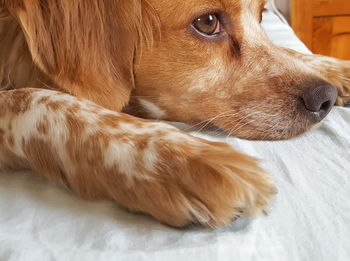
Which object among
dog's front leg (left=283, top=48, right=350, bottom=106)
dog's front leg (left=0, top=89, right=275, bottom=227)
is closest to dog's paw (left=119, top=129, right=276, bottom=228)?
dog's front leg (left=0, top=89, right=275, bottom=227)

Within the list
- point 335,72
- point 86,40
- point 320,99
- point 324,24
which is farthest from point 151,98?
point 324,24

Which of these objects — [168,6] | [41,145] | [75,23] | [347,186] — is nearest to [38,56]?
[75,23]

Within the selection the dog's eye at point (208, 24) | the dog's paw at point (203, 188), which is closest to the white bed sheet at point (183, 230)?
the dog's paw at point (203, 188)

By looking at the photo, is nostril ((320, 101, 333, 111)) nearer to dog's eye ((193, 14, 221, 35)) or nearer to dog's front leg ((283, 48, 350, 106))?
dog's front leg ((283, 48, 350, 106))

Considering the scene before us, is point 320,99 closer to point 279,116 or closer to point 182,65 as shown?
point 279,116

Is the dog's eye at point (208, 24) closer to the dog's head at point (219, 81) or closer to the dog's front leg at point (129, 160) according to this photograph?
the dog's head at point (219, 81)

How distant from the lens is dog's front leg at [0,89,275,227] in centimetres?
72

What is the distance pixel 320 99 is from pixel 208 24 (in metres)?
0.36

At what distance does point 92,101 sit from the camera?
104cm

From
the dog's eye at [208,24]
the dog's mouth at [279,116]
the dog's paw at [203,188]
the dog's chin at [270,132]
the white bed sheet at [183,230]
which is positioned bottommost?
the dog's chin at [270,132]

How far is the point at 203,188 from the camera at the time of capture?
719 millimetres

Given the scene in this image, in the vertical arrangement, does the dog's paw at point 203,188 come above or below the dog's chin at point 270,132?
above

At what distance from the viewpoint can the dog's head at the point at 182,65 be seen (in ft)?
3.47

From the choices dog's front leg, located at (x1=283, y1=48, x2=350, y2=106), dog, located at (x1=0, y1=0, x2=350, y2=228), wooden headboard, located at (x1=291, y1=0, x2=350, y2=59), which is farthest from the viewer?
wooden headboard, located at (x1=291, y1=0, x2=350, y2=59)
